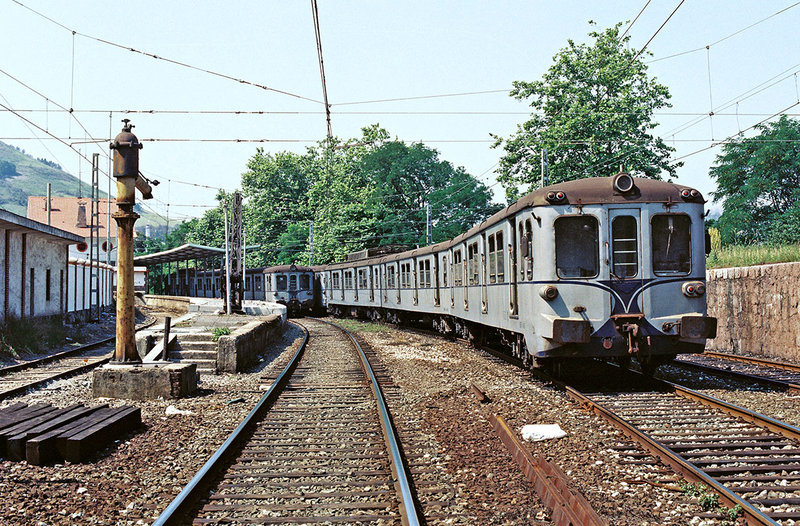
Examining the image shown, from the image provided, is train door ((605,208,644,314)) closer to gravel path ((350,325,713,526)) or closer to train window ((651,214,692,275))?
train window ((651,214,692,275))

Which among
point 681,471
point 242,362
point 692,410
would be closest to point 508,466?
point 681,471

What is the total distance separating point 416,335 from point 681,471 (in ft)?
52.2

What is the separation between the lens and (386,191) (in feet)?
180

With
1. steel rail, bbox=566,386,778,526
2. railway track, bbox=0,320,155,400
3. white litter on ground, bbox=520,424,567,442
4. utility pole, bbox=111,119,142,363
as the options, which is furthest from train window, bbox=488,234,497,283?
railway track, bbox=0,320,155,400

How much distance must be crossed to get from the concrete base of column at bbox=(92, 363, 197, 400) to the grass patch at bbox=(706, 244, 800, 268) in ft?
38.0

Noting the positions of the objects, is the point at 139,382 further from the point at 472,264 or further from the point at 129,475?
the point at 472,264

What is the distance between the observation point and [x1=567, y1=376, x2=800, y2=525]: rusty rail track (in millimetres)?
4613

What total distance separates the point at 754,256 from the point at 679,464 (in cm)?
1230

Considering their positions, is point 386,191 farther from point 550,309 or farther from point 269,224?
point 550,309

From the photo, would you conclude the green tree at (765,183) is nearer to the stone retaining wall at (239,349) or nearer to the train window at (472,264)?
the train window at (472,264)

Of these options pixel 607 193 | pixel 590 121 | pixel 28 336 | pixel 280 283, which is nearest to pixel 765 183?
pixel 590 121

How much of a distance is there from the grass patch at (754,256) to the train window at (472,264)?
5336 millimetres

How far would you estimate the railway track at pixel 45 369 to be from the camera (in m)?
10.6

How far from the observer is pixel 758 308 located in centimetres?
1418
